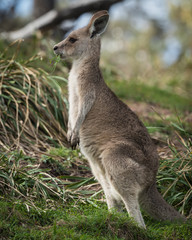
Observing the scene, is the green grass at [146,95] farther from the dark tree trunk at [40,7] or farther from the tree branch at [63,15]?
the dark tree trunk at [40,7]

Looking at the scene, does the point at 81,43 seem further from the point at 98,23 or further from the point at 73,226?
the point at 73,226

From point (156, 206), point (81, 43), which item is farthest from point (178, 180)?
point (81, 43)

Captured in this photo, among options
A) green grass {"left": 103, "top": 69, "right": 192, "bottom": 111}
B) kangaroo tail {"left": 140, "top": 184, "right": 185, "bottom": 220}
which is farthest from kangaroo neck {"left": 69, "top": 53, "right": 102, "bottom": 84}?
green grass {"left": 103, "top": 69, "right": 192, "bottom": 111}

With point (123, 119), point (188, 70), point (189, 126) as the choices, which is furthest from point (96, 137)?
point (188, 70)

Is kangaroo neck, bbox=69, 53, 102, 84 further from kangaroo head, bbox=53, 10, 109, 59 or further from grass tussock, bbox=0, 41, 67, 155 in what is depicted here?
grass tussock, bbox=0, 41, 67, 155

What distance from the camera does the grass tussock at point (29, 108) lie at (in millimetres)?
5702

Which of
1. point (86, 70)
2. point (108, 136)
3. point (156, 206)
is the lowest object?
point (156, 206)

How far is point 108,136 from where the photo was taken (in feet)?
14.4

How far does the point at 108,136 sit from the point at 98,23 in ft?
5.14

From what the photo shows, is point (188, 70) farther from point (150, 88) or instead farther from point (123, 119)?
point (123, 119)

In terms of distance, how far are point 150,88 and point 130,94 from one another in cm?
151

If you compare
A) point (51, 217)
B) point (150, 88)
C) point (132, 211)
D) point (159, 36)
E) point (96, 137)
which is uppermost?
point (96, 137)

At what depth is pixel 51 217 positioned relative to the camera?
12.8 ft

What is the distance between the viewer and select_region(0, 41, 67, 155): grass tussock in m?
5.70
